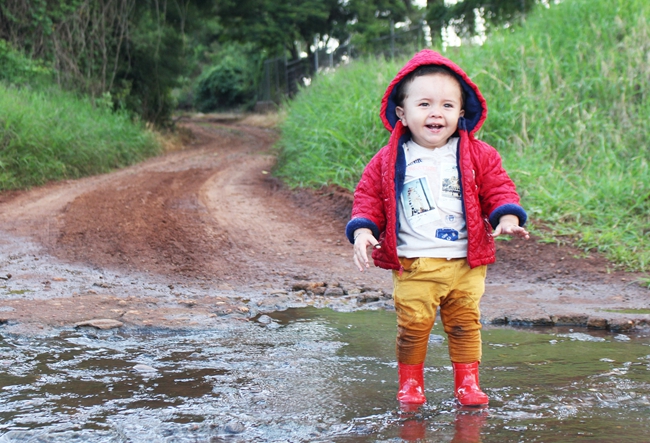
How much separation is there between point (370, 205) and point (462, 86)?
1.97ft

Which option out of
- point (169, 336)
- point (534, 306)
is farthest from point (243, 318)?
point (534, 306)

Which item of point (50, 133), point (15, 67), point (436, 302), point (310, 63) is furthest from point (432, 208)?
point (310, 63)

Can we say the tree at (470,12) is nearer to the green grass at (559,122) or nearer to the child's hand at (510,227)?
the green grass at (559,122)

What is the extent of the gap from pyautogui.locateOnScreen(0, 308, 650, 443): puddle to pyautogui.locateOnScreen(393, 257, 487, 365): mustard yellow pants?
0.21 metres

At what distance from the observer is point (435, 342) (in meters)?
3.62

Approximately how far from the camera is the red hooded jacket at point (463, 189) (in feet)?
8.77

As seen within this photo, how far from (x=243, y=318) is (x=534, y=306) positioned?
1846 mm

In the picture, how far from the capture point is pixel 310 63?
2633cm

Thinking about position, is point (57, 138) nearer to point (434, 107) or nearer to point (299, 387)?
point (299, 387)

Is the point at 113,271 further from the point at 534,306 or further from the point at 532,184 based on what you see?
the point at 532,184

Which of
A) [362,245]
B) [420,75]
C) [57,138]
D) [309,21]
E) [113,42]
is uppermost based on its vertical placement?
[309,21]

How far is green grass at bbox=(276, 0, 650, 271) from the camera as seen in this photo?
644 centimetres

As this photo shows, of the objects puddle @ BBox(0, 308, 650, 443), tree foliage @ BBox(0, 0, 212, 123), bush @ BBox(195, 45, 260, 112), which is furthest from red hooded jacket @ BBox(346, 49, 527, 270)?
bush @ BBox(195, 45, 260, 112)

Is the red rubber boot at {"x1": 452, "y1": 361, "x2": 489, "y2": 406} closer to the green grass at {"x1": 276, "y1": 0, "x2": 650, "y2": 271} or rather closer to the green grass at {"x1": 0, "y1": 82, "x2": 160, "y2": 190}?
the green grass at {"x1": 276, "y1": 0, "x2": 650, "y2": 271}
